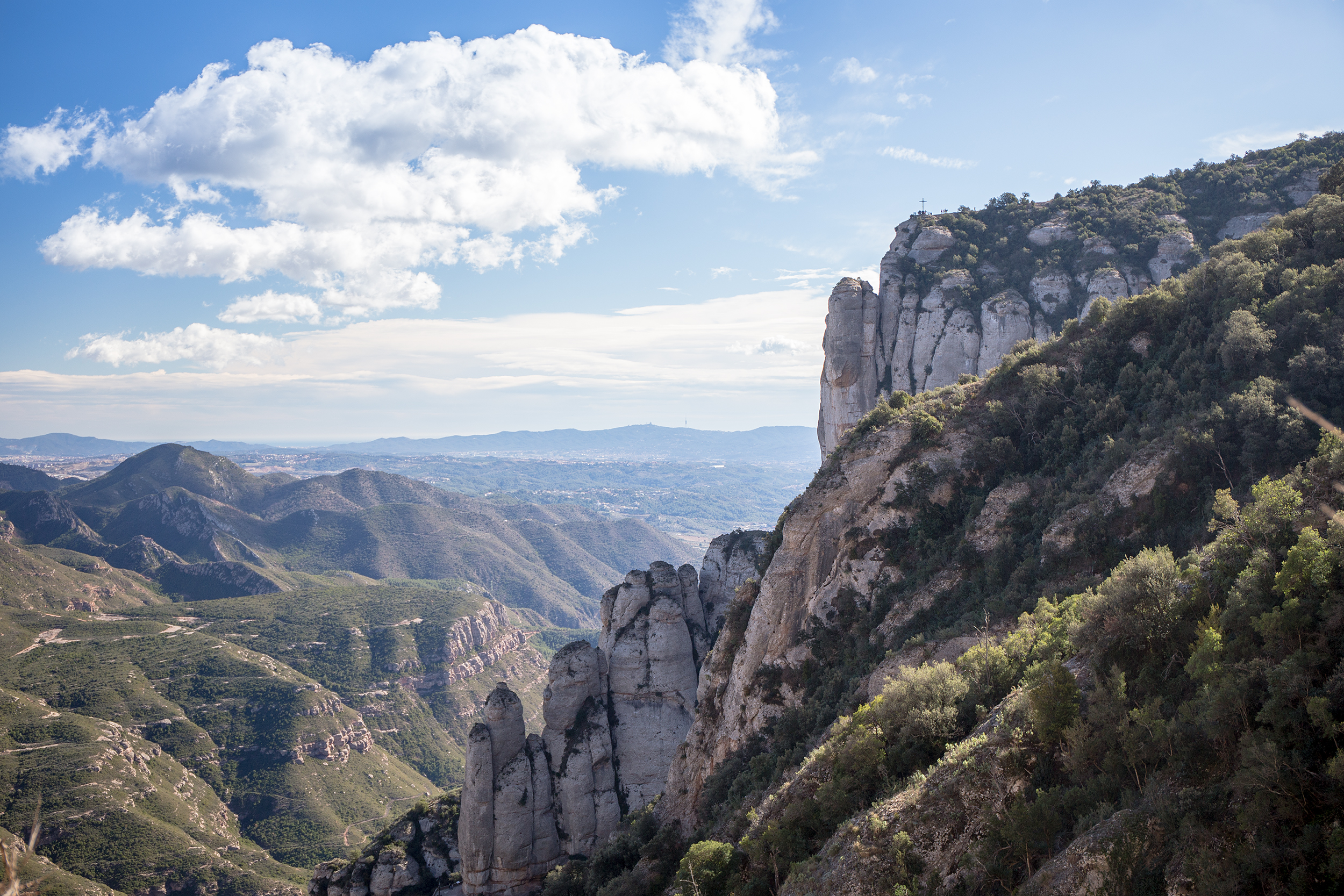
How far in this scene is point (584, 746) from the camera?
46.0 meters

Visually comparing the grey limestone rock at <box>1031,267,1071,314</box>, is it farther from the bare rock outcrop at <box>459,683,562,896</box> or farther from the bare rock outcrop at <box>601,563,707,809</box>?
the bare rock outcrop at <box>459,683,562,896</box>

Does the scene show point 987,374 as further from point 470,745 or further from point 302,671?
point 302,671

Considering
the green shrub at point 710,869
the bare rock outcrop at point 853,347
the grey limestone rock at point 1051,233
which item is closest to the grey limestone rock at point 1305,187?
the grey limestone rock at point 1051,233

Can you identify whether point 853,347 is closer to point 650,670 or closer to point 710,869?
point 650,670

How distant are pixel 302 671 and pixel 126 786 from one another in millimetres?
49672

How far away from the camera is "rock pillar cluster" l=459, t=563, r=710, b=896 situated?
1694 inches

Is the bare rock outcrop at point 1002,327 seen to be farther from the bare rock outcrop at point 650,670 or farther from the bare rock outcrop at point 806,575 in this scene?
the bare rock outcrop at point 650,670

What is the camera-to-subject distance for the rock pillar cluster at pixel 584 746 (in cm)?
4303

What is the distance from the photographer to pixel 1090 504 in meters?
22.1

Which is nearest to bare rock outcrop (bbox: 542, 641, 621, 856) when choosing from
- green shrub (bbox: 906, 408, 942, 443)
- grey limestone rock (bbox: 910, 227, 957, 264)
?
green shrub (bbox: 906, 408, 942, 443)

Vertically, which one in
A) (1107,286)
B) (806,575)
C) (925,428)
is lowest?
(806,575)

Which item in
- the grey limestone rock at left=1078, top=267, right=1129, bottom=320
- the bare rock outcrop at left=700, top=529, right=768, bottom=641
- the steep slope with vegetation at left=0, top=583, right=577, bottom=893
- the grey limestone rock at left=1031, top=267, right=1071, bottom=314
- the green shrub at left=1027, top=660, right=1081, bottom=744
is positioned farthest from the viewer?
the steep slope with vegetation at left=0, top=583, right=577, bottom=893

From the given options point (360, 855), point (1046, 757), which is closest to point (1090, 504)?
point (1046, 757)

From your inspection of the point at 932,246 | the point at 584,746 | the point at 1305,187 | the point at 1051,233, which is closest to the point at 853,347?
the point at 932,246
